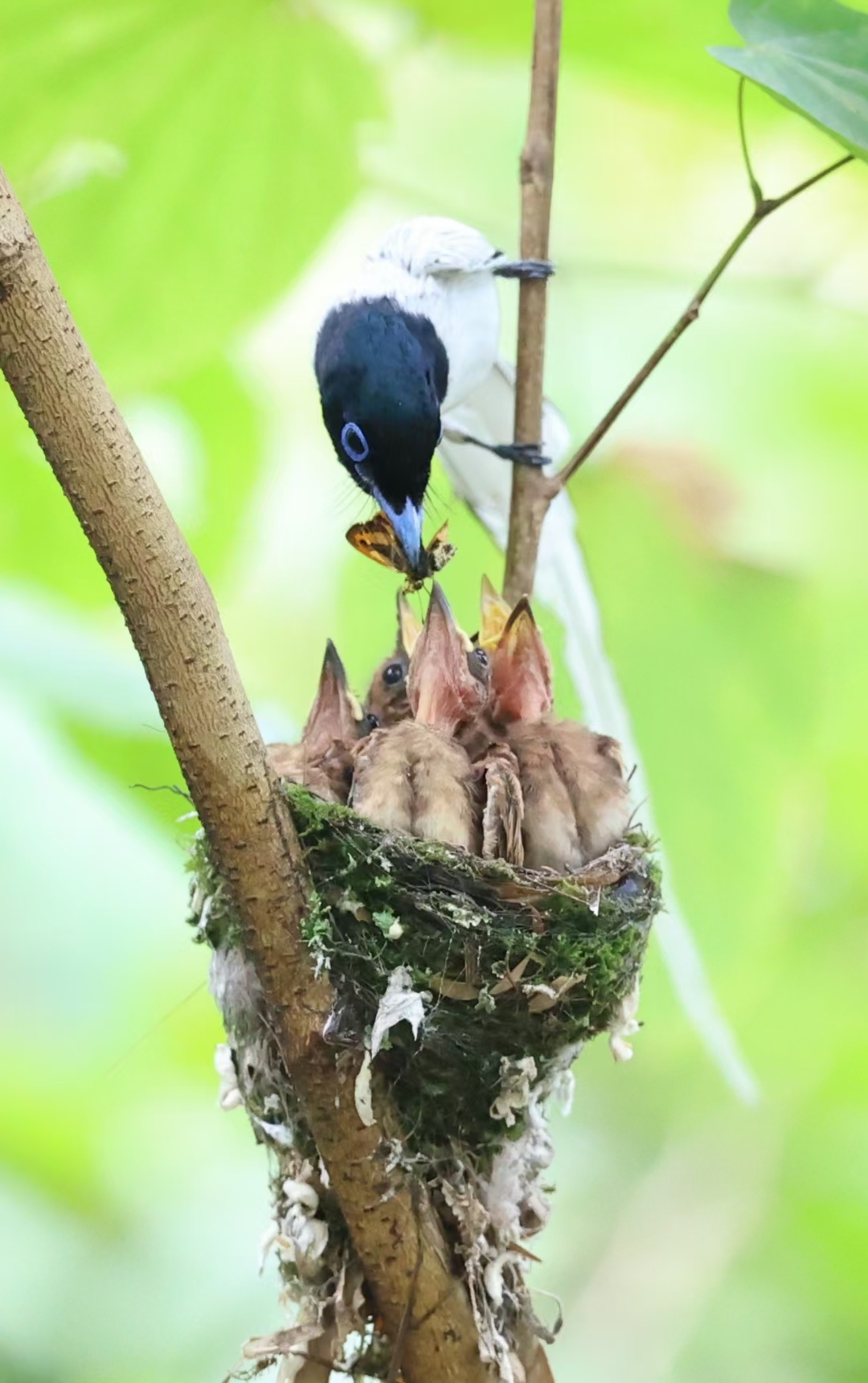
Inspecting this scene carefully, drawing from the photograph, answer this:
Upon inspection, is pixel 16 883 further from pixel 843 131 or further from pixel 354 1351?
pixel 843 131

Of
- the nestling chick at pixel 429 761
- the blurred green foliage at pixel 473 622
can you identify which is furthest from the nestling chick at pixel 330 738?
the blurred green foliage at pixel 473 622

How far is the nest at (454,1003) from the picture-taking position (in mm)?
940

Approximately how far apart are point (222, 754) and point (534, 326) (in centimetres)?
65

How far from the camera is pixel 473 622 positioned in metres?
1.89

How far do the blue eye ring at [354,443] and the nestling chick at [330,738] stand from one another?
0.37m

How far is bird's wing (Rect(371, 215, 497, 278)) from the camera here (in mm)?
1735

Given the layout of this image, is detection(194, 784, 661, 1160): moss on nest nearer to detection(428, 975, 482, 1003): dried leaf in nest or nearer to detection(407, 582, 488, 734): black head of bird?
Result: detection(428, 975, 482, 1003): dried leaf in nest

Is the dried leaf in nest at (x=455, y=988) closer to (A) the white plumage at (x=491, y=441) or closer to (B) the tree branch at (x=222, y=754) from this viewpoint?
(B) the tree branch at (x=222, y=754)

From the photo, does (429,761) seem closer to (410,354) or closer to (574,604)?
(574,604)

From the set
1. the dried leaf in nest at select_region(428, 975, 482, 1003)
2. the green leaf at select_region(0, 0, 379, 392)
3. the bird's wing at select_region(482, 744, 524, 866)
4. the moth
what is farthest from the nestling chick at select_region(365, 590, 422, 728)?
the green leaf at select_region(0, 0, 379, 392)

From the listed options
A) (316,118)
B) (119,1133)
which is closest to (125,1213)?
(119,1133)

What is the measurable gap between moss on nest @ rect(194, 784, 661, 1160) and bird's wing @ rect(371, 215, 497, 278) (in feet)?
3.34

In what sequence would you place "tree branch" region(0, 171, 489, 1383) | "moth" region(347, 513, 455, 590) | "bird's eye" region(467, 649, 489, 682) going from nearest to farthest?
1. "tree branch" region(0, 171, 489, 1383)
2. "bird's eye" region(467, 649, 489, 682)
3. "moth" region(347, 513, 455, 590)

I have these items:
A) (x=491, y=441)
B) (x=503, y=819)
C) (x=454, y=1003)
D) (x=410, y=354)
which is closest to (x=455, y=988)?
(x=454, y=1003)
